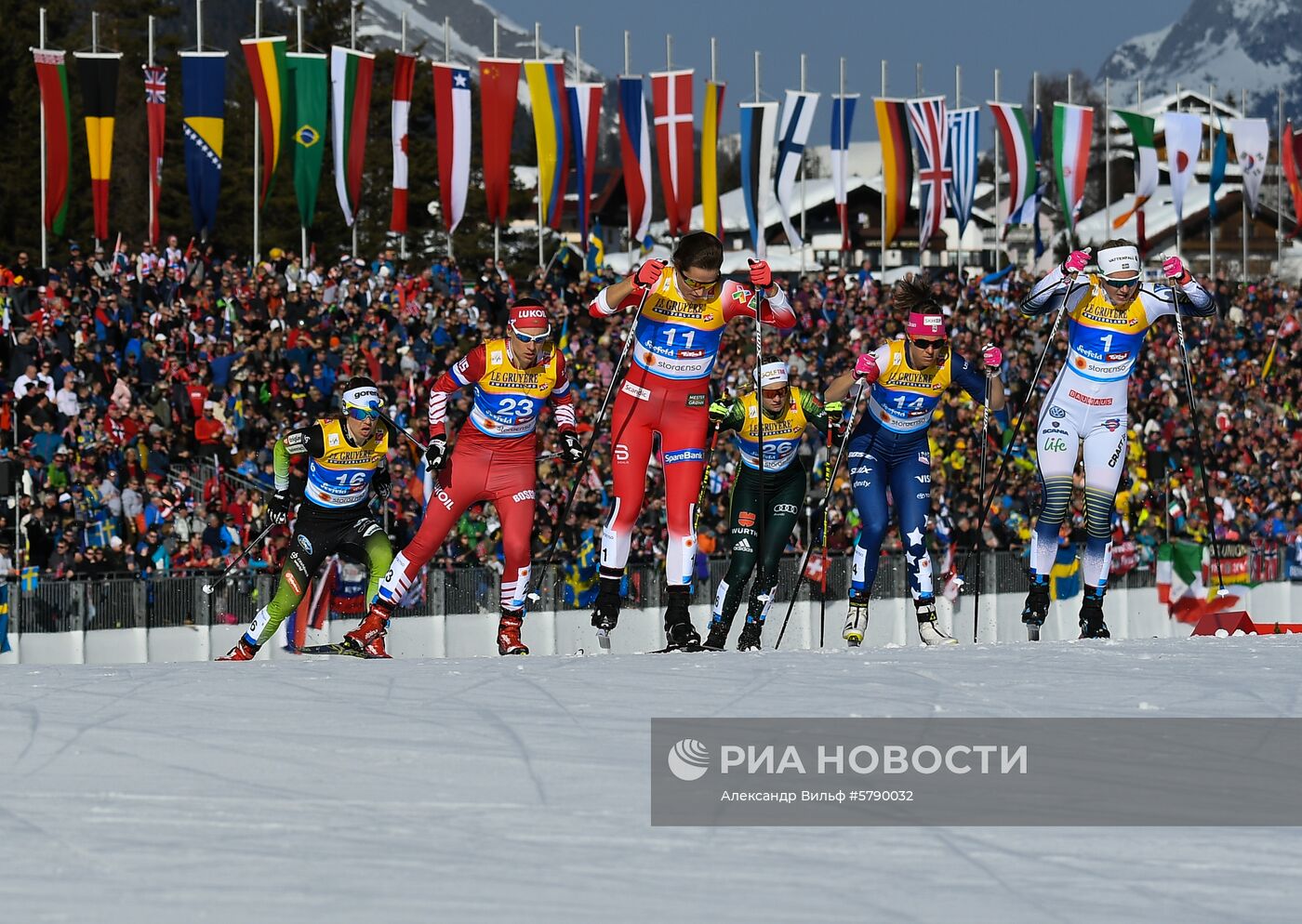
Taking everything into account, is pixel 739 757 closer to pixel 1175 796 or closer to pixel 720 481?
pixel 1175 796

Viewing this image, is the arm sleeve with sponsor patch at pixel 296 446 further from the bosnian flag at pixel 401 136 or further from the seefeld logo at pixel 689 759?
the bosnian flag at pixel 401 136

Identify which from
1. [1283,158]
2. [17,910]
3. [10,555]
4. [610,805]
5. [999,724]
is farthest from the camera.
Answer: [1283,158]

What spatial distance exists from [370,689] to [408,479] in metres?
12.5

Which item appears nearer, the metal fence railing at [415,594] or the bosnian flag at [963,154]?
the metal fence railing at [415,594]

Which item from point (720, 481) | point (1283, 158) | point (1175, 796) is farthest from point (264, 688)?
point (1283, 158)

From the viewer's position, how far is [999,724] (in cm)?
744

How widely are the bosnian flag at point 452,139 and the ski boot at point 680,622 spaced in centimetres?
1922

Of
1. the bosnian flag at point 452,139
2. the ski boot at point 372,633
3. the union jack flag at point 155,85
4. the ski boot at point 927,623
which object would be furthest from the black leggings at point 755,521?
the union jack flag at point 155,85

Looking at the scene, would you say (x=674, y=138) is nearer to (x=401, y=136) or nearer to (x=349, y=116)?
(x=401, y=136)

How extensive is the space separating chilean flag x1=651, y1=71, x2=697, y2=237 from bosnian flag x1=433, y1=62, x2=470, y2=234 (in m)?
3.26

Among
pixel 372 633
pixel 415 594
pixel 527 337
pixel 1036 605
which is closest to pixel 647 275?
pixel 527 337

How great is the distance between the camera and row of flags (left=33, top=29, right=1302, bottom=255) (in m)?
28.6

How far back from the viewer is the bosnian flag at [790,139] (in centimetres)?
3366

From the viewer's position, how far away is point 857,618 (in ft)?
40.2
